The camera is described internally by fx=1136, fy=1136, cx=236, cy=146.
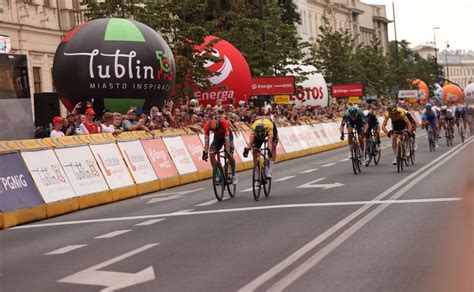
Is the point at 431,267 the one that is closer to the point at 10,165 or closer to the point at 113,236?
the point at 113,236

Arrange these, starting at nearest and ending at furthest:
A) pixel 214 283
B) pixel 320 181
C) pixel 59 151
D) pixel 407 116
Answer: pixel 214 283 < pixel 59 151 < pixel 320 181 < pixel 407 116

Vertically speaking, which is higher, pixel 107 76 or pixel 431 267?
pixel 107 76

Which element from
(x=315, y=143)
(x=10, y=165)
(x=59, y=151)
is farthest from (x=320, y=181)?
(x=315, y=143)

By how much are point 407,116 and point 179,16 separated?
1398 cm

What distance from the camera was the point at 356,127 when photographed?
92.7ft

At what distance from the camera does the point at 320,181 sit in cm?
2362

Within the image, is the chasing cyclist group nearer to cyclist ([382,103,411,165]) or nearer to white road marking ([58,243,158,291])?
cyclist ([382,103,411,165])

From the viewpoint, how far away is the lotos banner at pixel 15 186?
1788cm

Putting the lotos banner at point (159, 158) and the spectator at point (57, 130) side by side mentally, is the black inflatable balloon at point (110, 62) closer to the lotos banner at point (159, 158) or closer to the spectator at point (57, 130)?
the lotos banner at point (159, 158)

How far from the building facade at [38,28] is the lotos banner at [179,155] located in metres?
15.9

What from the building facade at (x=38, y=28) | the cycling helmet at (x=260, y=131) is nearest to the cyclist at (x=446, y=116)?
the building facade at (x=38, y=28)

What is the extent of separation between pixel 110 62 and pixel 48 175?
10.5 metres

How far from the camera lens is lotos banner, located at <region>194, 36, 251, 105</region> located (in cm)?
4144

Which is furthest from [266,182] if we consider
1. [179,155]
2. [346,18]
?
[346,18]
